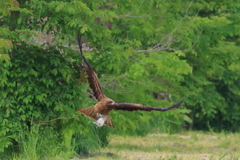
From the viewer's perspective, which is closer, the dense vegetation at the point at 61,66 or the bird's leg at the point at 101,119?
the bird's leg at the point at 101,119

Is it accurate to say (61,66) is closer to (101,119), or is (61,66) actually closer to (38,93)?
(38,93)

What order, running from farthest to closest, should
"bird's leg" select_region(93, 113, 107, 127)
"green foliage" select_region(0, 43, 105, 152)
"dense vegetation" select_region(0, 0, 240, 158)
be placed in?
"green foliage" select_region(0, 43, 105, 152), "dense vegetation" select_region(0, 0, 240, 158), "bird's leg" select_region(93, 113, 107, 127)

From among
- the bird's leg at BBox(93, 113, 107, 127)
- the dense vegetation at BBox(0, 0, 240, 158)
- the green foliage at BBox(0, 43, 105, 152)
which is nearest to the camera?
the bird's leg at BBox(93, 113, 107, 127)

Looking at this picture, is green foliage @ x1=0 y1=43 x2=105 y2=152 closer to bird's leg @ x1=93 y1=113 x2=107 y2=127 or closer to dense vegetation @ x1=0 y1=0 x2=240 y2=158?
dense vegetation @ x1=0 y1=0 x2=240 y2=158

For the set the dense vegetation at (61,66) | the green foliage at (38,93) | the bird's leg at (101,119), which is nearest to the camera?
the bird's leg at (101,119)

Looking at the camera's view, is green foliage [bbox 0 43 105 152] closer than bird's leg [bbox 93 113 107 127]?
No

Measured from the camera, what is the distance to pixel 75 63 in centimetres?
1118

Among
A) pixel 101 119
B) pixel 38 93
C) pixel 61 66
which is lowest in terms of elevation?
pixel 101 119

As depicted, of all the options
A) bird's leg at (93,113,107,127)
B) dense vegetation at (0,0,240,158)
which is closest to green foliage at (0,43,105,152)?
dense vegetation at (0,0,240,158)

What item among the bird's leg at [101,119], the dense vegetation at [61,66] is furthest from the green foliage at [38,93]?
the bird's leg at [101,119]

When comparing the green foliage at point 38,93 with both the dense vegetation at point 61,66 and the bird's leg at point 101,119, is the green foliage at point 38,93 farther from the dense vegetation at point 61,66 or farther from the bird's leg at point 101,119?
the bird's leg at point 101,119

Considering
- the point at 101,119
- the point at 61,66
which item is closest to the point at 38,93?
the point at 61,66

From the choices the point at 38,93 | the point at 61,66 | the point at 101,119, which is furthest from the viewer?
the point at 61,66

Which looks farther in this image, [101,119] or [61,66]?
[61,66]
